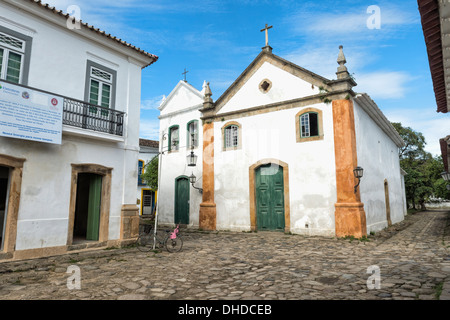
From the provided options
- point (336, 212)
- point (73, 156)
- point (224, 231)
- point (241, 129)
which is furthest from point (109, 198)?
point (336, 212)

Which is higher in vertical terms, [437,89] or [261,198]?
[437,89]

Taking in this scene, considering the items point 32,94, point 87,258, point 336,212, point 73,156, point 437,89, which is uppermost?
point 32,94

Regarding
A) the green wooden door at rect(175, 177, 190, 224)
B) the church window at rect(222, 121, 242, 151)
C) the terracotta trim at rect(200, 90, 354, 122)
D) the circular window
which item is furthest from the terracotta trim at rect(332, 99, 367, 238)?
the green wooden door at rect(175, 177, 190, 224)

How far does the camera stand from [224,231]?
13094mm

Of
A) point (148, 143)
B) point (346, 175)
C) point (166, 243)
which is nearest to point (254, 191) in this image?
point (346, 175)

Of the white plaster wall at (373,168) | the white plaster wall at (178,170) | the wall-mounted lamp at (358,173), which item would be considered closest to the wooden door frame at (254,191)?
the wall-mounted lamp at (358,173)

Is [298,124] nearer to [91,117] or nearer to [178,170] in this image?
[178,170]

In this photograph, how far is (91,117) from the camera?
26.9 feet

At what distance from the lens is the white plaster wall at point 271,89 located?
12.0 m

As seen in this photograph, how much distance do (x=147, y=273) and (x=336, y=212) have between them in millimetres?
7290

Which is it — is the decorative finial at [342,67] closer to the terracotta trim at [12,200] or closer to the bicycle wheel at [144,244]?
the bicycle wheel at [144,244]

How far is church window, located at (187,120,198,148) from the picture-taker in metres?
15.5
